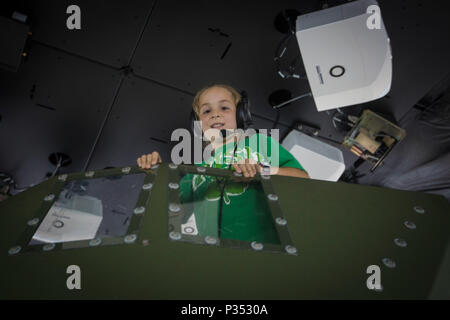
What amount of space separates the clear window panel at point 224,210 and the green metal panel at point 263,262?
0.05 meters

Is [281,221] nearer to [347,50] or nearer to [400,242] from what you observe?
[400,242]

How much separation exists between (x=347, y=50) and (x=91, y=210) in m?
1.23

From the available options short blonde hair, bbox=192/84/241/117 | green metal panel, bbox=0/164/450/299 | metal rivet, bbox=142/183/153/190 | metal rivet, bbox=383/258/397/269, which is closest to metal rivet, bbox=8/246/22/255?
green metal panel, bbox=0/164/450/299

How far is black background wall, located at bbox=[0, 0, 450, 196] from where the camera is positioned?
1655 millimetres

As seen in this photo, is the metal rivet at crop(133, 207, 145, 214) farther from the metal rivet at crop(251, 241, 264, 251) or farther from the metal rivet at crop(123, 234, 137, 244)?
the metal rivet at crop(251, 241, 264, 251)

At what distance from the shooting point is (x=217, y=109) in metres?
1.76

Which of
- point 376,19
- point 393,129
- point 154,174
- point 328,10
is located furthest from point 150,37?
point 393,129

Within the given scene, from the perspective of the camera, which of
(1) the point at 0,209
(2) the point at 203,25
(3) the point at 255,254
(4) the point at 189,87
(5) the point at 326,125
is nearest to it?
(3) the point at 255,254

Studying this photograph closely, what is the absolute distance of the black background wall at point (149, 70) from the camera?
166cm

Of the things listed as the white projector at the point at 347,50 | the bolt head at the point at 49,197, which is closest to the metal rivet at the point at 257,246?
the bolt head at the point at 49,197

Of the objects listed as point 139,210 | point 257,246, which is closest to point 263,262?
point 257,246

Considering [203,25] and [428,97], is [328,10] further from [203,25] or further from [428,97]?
[428,97]

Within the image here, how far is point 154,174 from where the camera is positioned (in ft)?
2.42

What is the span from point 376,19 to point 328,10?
0.66 ft
